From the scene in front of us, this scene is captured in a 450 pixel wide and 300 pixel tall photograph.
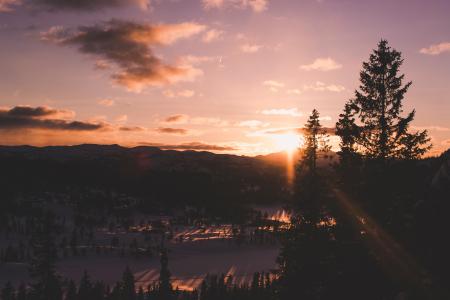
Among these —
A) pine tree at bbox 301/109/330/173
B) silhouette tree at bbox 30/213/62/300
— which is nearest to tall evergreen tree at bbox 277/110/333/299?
pine tree at bbox 301/109/330/173

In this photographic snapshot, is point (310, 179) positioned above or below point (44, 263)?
above

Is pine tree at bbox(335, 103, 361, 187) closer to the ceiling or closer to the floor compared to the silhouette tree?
closer to the ceiling

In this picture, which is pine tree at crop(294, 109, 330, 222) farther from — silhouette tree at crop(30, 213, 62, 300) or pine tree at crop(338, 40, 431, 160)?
silhouette tree at crop(30, 213, 62, 300)

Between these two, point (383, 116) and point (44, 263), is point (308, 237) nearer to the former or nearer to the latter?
point (383, 116)

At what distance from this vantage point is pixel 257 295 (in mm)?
130875

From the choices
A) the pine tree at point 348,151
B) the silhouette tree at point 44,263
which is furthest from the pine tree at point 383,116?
the silhouette tree at point 44,263

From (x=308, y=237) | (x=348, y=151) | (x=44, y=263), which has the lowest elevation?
(x=44, y=263)

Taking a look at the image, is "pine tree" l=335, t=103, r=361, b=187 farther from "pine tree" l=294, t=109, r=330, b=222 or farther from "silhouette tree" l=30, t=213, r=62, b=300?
"silhouette tree" l=30, t=213, r=62, b=300

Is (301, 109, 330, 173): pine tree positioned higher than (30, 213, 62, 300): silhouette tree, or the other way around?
(301, 109, 330, 173): pine tree

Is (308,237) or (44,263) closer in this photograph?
(308,237)

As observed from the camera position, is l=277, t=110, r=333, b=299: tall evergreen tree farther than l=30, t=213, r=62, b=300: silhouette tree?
No

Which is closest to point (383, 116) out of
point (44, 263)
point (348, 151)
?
point (348, 151)

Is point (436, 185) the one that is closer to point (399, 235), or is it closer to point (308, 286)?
point (399, 235)

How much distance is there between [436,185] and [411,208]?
2117 millimetres
